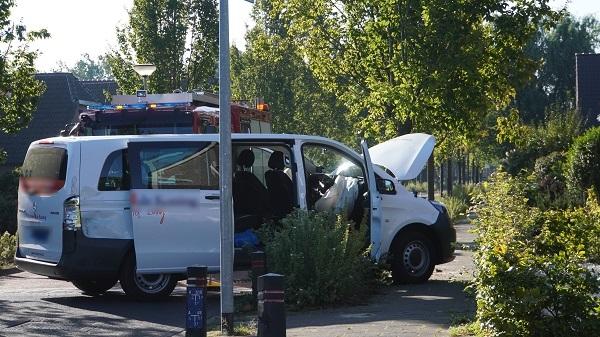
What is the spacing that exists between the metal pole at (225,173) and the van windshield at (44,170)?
3.32m

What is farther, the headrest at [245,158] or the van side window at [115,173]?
the headrest at [245,158]

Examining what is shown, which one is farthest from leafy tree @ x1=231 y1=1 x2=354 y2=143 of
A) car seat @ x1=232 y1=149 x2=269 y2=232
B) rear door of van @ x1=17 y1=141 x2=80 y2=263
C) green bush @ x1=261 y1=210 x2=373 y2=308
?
green bush @ x1=261 y1=210 x2=373 y2=308

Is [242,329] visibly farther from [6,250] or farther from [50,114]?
[50,114]

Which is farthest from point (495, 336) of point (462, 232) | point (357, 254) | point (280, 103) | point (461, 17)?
point (280, 103)

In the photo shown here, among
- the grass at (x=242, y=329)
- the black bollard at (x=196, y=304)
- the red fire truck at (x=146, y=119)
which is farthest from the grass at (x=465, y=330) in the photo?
the red fire truck at (x=146, y=119)

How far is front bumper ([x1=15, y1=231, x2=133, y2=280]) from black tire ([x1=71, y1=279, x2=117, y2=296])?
4.01 ft

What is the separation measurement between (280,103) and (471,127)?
21568 millimetres

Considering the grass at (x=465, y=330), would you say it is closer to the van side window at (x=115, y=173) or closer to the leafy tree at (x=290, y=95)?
the van side window at (x=115, y=173)

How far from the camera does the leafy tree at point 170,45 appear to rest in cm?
3456

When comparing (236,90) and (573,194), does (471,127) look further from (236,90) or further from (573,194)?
(236,90)

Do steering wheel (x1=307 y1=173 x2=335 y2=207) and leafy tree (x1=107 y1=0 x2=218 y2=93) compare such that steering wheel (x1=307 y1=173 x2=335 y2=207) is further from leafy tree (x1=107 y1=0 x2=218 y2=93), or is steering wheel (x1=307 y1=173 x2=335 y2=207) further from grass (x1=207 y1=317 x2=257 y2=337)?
leafy tree (x1=107 y1=0 x2=218 y2=93)

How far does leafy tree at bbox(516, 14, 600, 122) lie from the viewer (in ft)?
234

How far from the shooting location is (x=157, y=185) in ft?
46.0

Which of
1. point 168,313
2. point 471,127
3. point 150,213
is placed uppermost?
point 471,127
